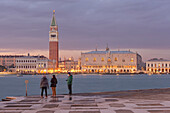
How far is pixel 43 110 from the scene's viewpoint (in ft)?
58.1

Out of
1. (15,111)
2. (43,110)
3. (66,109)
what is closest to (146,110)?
(66,109)

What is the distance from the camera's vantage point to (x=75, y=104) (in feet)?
65.9

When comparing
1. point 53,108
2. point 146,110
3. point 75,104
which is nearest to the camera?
point 146,110

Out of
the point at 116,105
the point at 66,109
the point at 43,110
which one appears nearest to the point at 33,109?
the point at 43,110

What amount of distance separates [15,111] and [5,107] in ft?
6.65

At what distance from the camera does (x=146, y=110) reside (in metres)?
17.2

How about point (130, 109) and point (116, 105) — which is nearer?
point (130, 109)

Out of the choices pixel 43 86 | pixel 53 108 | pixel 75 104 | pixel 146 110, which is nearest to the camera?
pixel 146 110

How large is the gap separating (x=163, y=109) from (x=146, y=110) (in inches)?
42.1

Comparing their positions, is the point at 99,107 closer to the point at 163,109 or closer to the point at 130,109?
the point at 130,109

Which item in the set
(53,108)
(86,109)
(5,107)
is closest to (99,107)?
(86,109)

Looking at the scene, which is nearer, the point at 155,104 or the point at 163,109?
the point at 163,109

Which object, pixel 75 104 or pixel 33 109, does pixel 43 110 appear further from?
pixel 75 104

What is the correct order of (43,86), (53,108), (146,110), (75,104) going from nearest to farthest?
1. (146,110)
2. (53,108)
3. (75,104)
4. (43,86)
